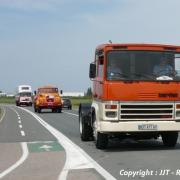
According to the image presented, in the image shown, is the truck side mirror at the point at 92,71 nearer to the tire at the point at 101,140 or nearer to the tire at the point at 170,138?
the tire at the point at 101,140

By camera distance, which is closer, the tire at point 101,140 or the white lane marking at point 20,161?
the white lane marking at point 20,161

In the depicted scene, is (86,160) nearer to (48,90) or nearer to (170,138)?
(170,138)

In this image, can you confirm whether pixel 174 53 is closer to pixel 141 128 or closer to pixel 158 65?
pixel 158 65

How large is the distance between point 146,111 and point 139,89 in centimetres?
63

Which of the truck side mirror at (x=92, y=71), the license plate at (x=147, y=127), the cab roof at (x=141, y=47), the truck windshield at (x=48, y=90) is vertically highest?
the cab roof at (x=141, y=47)

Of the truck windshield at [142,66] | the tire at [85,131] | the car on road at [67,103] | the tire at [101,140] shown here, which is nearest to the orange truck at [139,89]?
the truck windshield at [142,66]

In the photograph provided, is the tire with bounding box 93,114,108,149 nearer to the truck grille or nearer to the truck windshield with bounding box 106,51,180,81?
the truck grille

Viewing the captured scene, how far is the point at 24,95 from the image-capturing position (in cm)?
8588

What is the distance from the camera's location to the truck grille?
1549 centimetres

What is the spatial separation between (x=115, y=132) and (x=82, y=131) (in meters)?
3.73

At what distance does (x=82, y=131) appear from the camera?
1916 cm

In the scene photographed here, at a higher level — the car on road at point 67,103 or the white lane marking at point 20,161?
the white lane marking at point 20,161

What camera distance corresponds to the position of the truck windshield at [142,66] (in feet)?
51.2

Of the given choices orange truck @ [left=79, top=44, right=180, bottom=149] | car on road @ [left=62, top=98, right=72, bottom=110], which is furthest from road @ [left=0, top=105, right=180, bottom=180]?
car on road @ [left=62, top=98, right=72, bottom=110]
